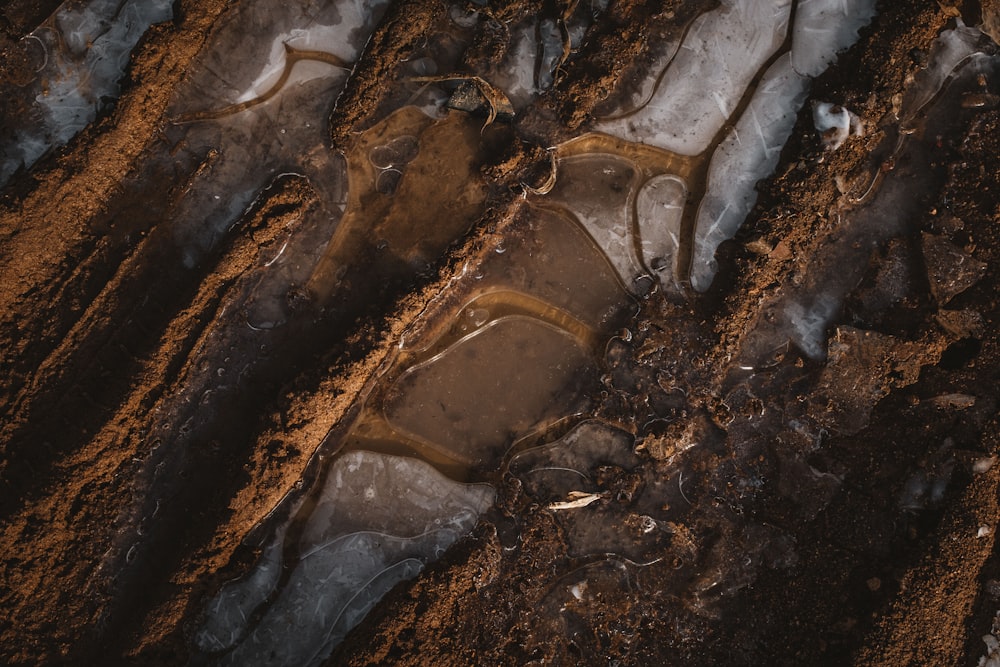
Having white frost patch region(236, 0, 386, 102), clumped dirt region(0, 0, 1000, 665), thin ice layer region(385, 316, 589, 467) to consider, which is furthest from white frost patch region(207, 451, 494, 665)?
white frost patch region(236, 0, 386, 102)

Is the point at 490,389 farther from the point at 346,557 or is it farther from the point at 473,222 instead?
the point at 346,557

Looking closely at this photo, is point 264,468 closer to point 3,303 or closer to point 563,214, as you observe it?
point 3,303

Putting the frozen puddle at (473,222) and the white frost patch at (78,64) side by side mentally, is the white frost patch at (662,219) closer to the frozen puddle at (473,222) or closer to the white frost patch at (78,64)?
the frozen puddle at (473,222)

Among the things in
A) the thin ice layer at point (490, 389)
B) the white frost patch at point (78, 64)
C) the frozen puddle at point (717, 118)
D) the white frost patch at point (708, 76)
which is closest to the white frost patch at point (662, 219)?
the frozen puddle at point (717, 118)

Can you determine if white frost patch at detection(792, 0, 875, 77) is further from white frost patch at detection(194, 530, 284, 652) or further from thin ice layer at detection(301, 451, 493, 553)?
white frost patch at detection(194, 530, 284, 652)

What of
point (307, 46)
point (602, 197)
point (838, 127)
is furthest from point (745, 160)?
point (307, 46)

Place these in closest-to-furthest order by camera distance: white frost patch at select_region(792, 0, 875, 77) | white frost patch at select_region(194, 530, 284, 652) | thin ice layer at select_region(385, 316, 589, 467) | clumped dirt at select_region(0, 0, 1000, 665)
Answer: clumped dirt at select_region(0, 0, 1000, 665), white frost patch at select_region(194, 530, 284, 652), white frost patch at select_region(792, 0, 875, 77), thin ice layer at select_region(385, 316, 589, 467)
